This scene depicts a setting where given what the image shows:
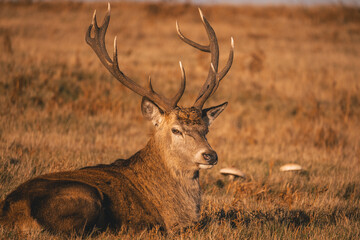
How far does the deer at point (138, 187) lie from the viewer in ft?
14.6

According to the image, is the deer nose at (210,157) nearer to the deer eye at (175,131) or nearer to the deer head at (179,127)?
the deer head at (179,127)

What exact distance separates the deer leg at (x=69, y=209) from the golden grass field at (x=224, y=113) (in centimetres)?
17

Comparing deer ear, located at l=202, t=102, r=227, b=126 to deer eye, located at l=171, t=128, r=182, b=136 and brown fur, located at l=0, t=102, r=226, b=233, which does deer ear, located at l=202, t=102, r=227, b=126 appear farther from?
deer eye, located at l=171, t=128, r=182, b=136

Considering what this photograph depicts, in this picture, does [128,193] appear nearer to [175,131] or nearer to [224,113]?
[175,131]

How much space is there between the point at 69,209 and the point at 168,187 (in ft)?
4.94

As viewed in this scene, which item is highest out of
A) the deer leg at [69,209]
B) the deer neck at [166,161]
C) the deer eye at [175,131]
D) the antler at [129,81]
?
the antler at [129,81]

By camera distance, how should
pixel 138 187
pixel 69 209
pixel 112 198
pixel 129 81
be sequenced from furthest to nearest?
pixel 129 81 → pixel 138 187 → pixel 112 198 → pixel 69 209

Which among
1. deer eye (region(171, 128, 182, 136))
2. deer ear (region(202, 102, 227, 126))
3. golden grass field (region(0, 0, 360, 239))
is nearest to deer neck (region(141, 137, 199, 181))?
deer eye (region(171, 128, 182, 136))

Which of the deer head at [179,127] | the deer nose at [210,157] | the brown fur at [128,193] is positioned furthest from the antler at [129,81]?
the deer nose at [210,157]

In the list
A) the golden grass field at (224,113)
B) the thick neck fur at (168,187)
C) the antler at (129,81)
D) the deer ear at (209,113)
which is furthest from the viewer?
the golden grass field at (224,113)

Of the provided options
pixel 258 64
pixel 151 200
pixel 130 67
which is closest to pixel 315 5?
pixel 258 64

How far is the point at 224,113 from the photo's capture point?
14320 millimetres

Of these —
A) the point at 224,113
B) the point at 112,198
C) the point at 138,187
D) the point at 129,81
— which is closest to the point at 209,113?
the point at 129,81

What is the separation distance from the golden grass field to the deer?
0.66 ft
